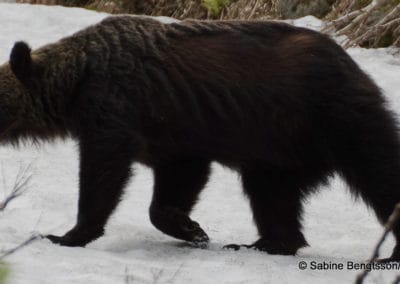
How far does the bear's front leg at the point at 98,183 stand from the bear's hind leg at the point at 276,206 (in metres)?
1.04

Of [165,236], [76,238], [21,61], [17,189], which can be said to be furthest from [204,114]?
[17,189]

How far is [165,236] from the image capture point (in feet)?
23.3

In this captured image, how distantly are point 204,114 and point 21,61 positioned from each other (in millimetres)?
1363

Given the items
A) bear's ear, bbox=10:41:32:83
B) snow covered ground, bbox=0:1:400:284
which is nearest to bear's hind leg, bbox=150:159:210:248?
snow covered ground, bbox=0:1:400:284

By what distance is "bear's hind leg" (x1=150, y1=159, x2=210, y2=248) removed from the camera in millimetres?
6746

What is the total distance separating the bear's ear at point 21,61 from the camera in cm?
657

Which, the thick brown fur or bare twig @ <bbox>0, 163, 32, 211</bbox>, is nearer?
bare twig @ <bbox>0, 163, 32, 211</bbox>

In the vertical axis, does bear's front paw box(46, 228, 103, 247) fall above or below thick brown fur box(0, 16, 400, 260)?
below

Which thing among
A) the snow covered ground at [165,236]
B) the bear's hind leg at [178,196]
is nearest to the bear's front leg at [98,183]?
the snow covered ground at [165,236]

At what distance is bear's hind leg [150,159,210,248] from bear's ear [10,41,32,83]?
118 cm
